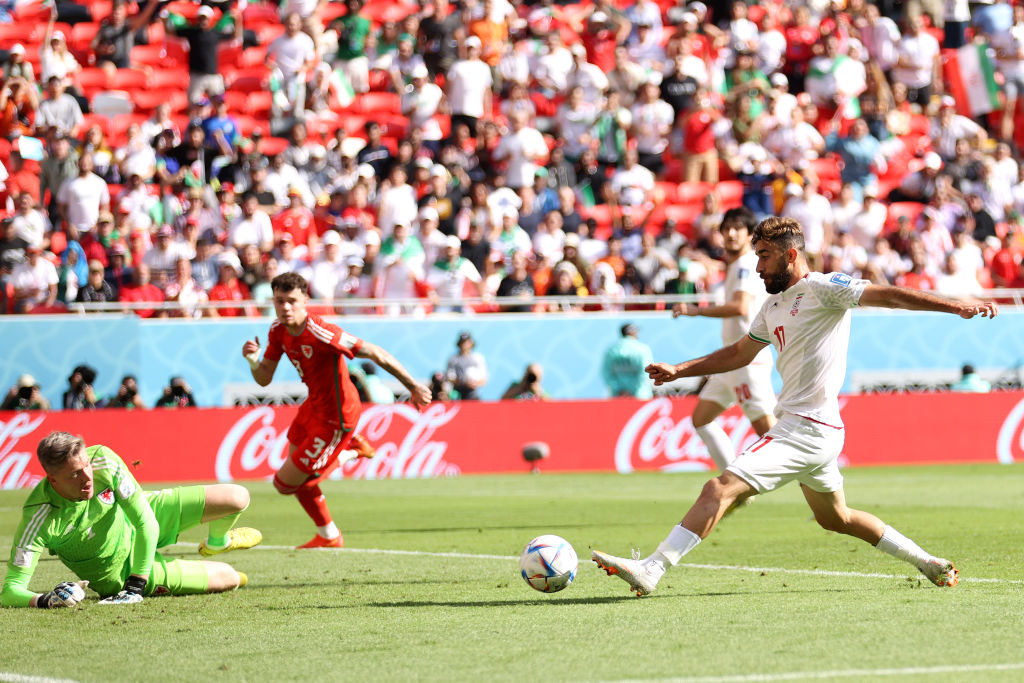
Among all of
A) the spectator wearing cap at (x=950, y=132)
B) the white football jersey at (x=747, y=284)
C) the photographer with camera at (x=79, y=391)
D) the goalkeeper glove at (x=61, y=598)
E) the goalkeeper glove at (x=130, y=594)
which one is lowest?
the photographer with camera at (x=79, y=391)

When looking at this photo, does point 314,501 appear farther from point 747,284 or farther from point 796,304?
point 796,304

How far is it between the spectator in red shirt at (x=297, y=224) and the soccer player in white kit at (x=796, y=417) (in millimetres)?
14258

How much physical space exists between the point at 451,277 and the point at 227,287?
10.3 ft

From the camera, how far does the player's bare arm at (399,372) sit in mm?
10109

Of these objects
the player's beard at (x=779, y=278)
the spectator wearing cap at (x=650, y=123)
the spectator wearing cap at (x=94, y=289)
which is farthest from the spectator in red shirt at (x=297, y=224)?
the player's beard at (x=779, y=278)

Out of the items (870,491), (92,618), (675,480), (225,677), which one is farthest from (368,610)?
(675,480)

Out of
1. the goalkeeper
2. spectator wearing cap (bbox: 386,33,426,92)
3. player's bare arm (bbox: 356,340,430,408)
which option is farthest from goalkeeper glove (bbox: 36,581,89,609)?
spectator wearing cap (bbox: 386,33,426,92)

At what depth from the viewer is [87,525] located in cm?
809

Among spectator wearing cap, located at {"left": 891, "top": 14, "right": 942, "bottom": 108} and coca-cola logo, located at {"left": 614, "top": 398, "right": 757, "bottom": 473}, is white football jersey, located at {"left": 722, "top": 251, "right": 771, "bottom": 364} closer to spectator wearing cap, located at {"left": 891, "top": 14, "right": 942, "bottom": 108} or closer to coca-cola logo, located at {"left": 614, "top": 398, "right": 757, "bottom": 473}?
coca-cola logo, located at {"left": 614, "top": 398, "right": 757, "bottom": 473}

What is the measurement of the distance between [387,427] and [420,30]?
8.43m

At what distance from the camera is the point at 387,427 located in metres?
20.2

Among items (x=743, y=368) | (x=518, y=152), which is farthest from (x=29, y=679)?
(x=518, y=152)

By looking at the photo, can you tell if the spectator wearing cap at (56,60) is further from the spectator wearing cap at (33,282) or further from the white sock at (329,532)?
the white sock at (329,532)

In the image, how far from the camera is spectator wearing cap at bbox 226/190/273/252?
21438mm
